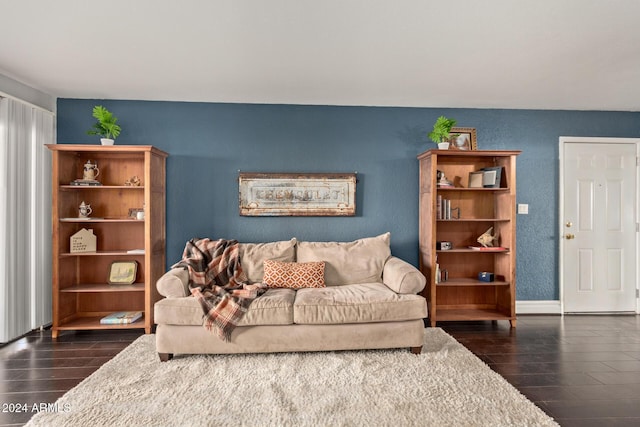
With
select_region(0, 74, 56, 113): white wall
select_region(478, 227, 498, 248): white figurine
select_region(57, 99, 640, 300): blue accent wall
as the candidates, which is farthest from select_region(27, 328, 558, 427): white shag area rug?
select_region(0, 74, 56, 113): white wall

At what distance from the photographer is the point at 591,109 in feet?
14.7

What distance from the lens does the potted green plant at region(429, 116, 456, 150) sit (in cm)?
401

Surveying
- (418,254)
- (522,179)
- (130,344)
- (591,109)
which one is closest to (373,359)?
(418,254)

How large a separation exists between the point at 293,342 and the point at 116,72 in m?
2.81

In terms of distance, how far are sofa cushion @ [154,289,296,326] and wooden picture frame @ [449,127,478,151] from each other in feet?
8.73

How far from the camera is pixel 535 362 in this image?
300cm

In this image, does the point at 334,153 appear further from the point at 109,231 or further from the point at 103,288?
the point at 103,288

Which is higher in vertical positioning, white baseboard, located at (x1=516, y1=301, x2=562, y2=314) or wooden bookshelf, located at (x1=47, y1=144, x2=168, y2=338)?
wooden bookshelf, located at (x1=47, y1=144, x2=168, y2=338)

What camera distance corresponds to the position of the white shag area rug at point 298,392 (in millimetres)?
2125

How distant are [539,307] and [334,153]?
9.80 feet

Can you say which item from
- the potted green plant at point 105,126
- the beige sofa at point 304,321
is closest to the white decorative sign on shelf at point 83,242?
the potted green plant at point 105,126

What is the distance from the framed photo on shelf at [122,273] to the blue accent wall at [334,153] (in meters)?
0.40

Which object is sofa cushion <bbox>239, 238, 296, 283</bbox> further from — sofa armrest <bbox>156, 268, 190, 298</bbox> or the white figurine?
the white figurine

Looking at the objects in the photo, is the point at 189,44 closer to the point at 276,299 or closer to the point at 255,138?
the point at 255,138
